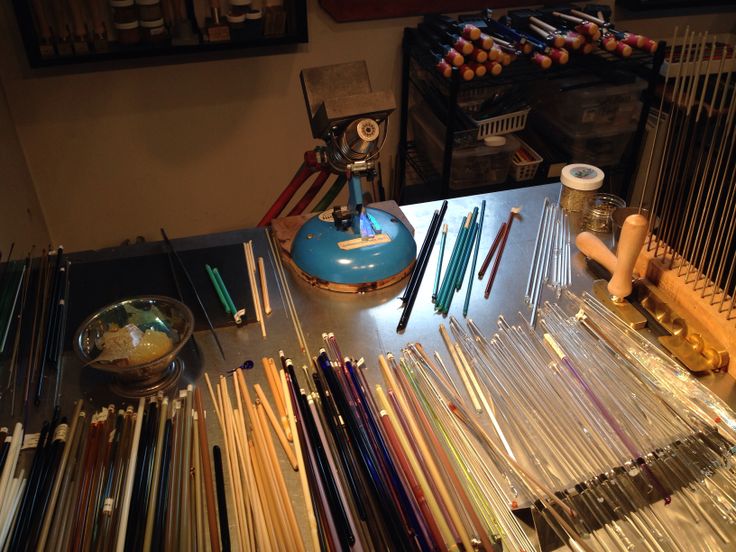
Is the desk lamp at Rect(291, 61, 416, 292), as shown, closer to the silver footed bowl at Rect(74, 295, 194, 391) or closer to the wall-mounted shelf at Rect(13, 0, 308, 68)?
the silver footed bowl at Rect(74, 295, 194, 391)

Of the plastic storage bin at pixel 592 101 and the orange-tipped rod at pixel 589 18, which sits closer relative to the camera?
the orange-tipped rod at pixel 589 18

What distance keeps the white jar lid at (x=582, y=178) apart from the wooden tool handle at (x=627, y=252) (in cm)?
36

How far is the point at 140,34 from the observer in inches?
97.2

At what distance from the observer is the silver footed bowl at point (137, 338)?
1161mm

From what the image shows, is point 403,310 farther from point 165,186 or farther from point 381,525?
point 165,186

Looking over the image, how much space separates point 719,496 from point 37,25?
8.85ft

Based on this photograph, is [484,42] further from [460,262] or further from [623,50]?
[460,262]

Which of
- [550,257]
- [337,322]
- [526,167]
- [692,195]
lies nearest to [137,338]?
[337,322]

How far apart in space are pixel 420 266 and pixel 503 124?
150 cm

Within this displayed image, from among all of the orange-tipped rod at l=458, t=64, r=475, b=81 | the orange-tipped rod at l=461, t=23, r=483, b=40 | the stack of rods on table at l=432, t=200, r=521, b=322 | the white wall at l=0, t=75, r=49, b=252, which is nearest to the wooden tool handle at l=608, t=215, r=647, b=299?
the stack of rods on table at l=432, t=200, r=521, b=322

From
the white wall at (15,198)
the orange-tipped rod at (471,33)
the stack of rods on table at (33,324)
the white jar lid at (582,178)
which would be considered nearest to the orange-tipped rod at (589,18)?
the orange-tipped rod at (471,33)

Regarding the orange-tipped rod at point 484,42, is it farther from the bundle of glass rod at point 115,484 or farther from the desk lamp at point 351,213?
the bundle of glass rod at point 115,484

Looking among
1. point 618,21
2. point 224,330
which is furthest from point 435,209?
point 618,21

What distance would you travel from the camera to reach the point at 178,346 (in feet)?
3.86
